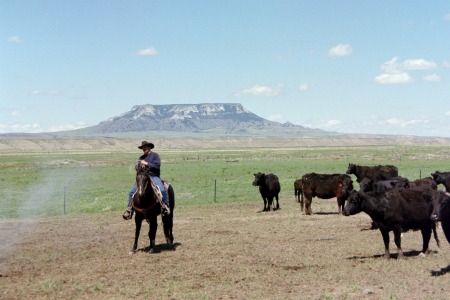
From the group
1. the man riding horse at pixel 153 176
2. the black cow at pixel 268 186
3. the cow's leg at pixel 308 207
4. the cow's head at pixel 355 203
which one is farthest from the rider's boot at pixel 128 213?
the black cow at pixel 268 186

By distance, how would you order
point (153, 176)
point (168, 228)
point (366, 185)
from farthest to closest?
point (366, 185)
point (168, 228)
point (153, 176)

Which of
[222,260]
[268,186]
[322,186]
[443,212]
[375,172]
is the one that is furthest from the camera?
[375,172]

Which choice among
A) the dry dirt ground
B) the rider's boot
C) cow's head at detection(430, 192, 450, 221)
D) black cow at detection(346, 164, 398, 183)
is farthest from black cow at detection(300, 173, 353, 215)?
cow's head at detection(430, 192, 450, 221)

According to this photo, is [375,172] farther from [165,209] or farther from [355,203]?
[165,209]

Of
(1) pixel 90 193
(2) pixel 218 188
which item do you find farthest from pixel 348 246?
(1) pixel 90 193

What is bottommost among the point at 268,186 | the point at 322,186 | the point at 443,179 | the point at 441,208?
the point at 268,186

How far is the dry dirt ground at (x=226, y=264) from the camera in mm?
10195

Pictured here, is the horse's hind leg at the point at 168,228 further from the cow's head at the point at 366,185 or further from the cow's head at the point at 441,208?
the cow's head at the point at 441,208

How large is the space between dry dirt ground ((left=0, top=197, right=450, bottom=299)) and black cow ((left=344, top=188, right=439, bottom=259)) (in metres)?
0.68

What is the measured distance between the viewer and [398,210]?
12844mm

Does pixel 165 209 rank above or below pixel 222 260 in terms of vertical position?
above

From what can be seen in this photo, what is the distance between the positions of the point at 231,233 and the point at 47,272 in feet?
22.6

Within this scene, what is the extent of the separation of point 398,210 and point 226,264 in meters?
4.35

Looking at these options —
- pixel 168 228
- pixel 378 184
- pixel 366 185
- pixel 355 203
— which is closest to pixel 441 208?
pixel 355 203
